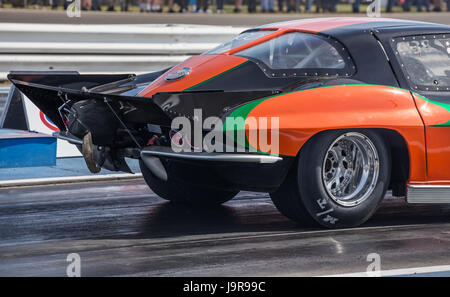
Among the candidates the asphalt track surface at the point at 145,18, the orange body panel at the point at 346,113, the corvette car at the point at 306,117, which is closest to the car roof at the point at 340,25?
the corvette car at the point at 306,117

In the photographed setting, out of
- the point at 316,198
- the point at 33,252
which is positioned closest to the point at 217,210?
the point at 316,198

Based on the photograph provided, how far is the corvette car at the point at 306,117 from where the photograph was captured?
19.2 feet

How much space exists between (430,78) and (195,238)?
218cm

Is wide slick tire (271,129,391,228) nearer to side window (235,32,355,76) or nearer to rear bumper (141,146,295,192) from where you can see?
rear bumper (141,146,295,192)

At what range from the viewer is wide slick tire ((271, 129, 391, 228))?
5.99m

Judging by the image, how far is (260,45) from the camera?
651 centimetres

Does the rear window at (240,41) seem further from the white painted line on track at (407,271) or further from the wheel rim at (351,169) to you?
the white painted line on track at (407,271)

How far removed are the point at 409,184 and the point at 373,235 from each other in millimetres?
489

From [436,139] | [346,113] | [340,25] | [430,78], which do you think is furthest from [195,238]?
[430,78]

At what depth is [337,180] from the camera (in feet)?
20.5

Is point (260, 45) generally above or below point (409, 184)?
above

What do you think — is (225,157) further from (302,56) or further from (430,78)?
(430,78)
